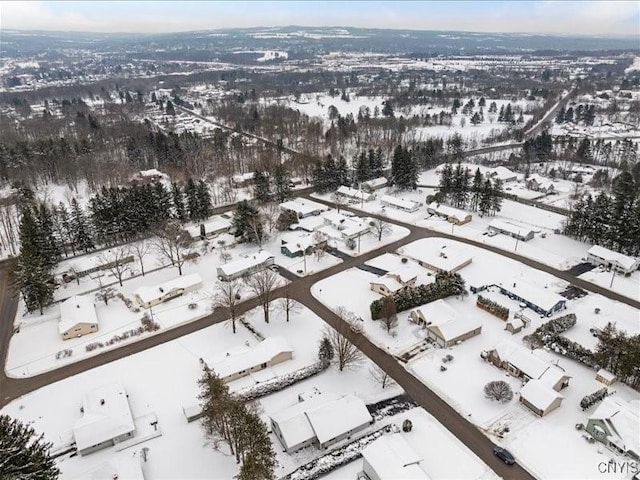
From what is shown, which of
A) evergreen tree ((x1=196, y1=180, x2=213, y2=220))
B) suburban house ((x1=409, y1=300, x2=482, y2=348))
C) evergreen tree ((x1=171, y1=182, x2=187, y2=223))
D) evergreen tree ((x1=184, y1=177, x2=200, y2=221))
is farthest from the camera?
evergreen tree ((x1=196, y1=180, x2=213, y2=220))

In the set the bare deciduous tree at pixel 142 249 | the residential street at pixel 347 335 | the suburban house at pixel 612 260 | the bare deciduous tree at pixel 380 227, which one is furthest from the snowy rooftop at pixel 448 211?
Answer: the bare deciduous tree at pixel 142 249

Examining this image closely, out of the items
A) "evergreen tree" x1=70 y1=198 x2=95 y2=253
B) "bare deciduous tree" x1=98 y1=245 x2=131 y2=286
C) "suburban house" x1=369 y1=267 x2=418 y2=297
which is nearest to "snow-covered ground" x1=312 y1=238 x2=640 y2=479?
"suburban house" x1=369 y1=267 x2=418 y2=297

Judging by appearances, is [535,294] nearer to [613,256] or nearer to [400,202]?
→ [613,256]

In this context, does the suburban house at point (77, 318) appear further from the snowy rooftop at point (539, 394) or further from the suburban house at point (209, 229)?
the snowy rooftop at point (539, 394)

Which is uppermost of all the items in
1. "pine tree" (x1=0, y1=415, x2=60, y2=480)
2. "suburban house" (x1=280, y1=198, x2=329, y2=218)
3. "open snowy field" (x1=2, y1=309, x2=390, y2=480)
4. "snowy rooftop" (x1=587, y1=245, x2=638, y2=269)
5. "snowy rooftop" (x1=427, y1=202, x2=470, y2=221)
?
"pine tree" (x1=0, y1=415, x2=60, y2=480)

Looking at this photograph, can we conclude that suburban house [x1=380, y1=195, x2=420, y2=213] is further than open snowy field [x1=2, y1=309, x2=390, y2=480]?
Yes

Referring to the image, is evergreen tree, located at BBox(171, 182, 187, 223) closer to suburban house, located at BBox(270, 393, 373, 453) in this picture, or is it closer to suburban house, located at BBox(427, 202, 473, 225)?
suburban house, located at BBox(427, 202, 473, 225)

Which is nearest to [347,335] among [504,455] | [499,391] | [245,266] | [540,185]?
[499,391]
